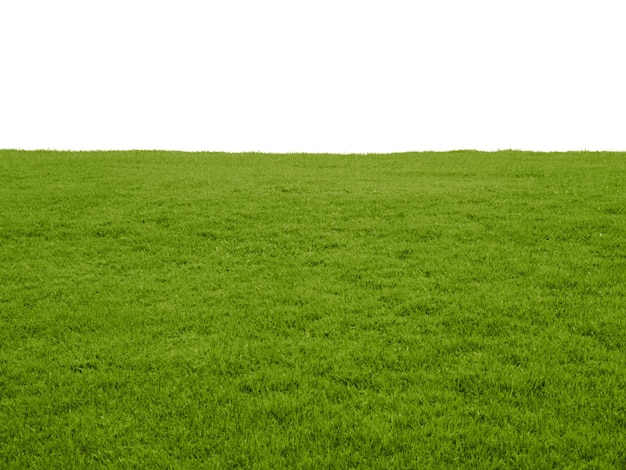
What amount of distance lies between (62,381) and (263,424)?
3.87 m

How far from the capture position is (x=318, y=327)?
34.5 ft

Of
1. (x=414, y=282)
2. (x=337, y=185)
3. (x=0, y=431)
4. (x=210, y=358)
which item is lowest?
(x=0, y=431)

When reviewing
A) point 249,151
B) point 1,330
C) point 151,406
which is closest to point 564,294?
point 151,406

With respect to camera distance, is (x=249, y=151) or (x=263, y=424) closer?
(x=263, y=424)

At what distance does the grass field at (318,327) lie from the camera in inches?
287

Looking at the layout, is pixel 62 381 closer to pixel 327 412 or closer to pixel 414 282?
pixel 327 412

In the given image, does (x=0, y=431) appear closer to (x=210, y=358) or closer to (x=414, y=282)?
(x=210, y=358)

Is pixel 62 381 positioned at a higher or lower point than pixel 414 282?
lower

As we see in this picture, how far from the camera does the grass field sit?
23.9 ft

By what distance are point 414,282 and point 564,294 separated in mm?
3185

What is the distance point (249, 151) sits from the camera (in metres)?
30.5

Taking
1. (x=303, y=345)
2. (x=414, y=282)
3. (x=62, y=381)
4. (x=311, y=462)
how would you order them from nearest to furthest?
(x=311, y=462) < (x=62, y=381) < (x=303, y=345) < (x=414, y=282)

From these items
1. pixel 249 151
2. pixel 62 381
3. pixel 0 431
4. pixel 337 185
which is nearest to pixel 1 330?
pixel 62 381

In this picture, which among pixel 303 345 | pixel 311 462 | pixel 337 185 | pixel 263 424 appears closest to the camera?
pixel 311 462
